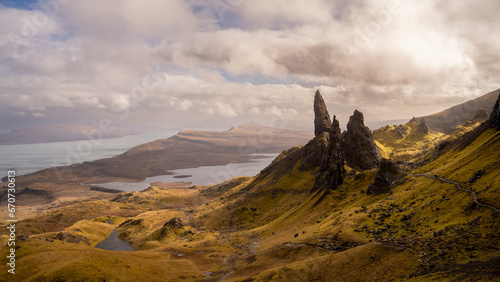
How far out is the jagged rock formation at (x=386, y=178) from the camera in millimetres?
87188

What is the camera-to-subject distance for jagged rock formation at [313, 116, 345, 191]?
119m

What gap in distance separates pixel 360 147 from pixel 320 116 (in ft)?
162

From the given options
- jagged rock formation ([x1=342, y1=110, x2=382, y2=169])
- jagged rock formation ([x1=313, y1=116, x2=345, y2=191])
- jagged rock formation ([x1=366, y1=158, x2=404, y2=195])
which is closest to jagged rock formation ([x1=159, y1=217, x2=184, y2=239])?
jagged rock formation ([x1=313, y1=116, x2=345, y2=191])

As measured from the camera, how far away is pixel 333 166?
119500 millimetres

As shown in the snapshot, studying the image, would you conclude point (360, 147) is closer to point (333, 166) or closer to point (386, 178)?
point (333, 166)

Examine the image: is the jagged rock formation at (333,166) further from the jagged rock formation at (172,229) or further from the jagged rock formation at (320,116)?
the jagged rock formation at (172,229)

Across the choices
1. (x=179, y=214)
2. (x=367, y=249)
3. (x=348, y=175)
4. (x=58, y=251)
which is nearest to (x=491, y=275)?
(x=367, y=249)

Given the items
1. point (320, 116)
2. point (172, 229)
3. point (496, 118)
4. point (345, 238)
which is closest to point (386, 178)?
point (496, 118)

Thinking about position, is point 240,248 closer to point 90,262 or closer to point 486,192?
point 90,262

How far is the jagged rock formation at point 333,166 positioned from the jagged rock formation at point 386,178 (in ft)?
90.2

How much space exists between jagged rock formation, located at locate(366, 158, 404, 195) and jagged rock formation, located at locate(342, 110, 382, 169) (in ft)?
200

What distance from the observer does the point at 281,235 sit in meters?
99.1

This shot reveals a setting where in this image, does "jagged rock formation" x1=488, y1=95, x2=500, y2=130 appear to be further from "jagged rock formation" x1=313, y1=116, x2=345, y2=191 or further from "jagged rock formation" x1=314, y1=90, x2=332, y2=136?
"jagged rock formation" x1=314, y1=90, x2=332, y2=136

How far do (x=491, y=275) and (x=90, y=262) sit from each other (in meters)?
83.8
